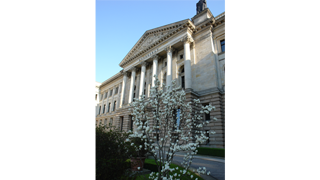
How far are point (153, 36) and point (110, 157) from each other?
27.4 metres

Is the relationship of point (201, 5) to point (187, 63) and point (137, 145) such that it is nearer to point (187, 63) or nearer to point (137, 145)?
point (187, 63)

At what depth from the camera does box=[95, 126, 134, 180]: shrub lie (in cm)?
399

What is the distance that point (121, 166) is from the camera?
4.23 m

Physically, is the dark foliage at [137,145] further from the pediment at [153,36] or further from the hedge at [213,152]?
the pediment at [153,36]

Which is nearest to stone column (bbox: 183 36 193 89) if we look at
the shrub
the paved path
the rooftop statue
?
the rooftop statue

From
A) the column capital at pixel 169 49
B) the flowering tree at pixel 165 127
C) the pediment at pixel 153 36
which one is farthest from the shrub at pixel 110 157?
the pediment at pixel 153 36

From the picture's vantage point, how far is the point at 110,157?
5.70 metres

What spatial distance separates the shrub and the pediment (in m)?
20.5

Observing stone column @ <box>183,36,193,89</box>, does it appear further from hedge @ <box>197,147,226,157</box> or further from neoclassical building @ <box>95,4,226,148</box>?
hedge @ <box>197,147,226,157</box>

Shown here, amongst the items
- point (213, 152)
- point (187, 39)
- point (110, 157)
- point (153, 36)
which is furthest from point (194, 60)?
point (110, 157)

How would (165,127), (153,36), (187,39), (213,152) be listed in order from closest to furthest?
(165,127) < (213,152) < (187,39) < (153,36)

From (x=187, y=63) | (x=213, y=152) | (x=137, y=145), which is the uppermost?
(x=187, y=63)

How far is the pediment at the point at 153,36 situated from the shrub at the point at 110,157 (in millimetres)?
20464
